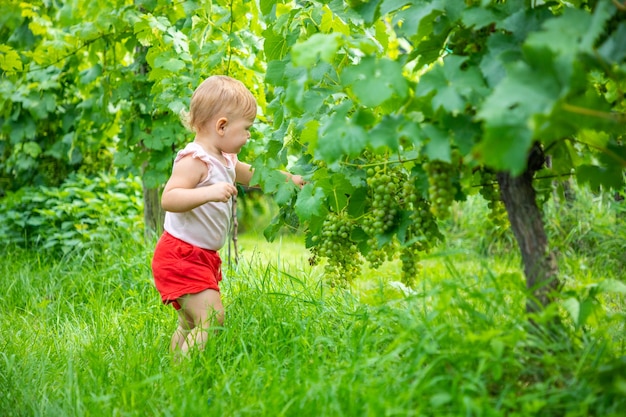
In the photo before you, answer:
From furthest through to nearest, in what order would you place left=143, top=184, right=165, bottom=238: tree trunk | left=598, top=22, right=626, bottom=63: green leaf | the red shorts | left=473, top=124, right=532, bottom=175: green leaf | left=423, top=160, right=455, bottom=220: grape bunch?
left=143, top=184, right=165, bottom=238: tree trunk, the red shorts, left=423, top=160, right=455, bottom=220: grape bunch, left=598, top=22, right=626, bottom=63: green leaf, left=473, top=124, right=532, bottom=175: green leaf

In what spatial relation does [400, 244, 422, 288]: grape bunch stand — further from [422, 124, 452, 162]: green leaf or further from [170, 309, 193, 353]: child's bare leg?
[170, 309, 193, 353]: child's bare leg

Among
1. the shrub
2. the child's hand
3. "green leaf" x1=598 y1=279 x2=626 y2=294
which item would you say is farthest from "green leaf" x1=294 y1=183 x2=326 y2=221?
the shrub

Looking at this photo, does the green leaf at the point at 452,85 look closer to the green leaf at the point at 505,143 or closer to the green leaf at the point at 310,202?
the green leaf at the point at 505,143

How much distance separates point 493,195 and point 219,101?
1.20m

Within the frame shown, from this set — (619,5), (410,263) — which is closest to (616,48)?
(619,5)

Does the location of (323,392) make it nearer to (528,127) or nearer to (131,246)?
(528,127)

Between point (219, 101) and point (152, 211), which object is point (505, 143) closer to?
point (219, 101)

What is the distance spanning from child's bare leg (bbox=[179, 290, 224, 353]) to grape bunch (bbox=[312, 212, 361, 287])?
1.52ft

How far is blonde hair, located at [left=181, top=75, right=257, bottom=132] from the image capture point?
288cm

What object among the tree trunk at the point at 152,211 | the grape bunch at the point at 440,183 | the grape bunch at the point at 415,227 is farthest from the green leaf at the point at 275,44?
the tree trunk at the point at 152,211

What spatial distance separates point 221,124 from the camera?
2893 millimetres

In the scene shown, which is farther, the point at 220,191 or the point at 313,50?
the point at 220,191

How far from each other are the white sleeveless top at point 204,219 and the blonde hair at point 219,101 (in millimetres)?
128

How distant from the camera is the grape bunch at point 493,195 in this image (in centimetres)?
225
